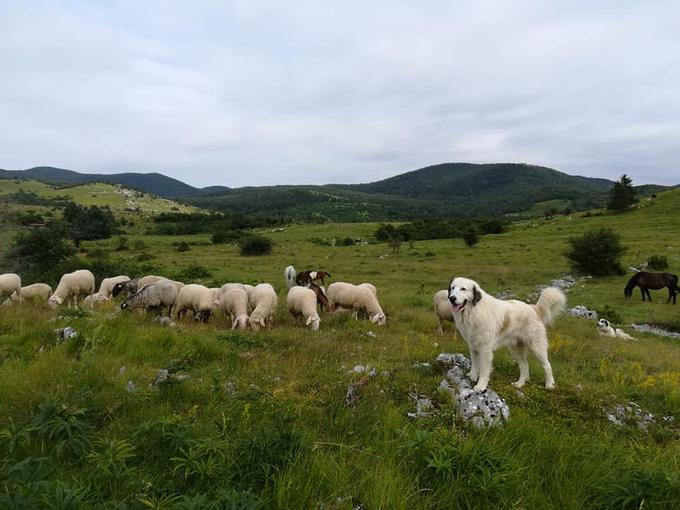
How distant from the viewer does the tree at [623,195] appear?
6506 cm

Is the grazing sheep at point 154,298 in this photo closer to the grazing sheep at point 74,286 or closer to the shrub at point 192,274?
the grazing sheep at point 74,286

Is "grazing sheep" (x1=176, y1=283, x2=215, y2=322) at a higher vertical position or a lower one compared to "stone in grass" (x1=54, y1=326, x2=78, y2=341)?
lower

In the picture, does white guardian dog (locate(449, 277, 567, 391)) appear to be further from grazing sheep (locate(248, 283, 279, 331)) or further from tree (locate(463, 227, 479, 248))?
tree (locate(463, 227, 479, 248))

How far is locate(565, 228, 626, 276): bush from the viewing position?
31.2 m

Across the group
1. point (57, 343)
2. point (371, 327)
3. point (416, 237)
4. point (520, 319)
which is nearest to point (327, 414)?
point (520, 319)

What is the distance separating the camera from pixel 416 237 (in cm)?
6881

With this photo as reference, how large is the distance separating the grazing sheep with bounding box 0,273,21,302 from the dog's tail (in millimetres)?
19134

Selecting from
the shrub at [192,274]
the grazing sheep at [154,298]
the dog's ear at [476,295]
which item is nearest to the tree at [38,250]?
the shrub at [192,274]

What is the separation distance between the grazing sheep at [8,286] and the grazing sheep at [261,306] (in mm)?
10429

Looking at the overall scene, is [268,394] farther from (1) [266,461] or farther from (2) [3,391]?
(2) [3,391]

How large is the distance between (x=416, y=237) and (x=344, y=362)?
62228 mm

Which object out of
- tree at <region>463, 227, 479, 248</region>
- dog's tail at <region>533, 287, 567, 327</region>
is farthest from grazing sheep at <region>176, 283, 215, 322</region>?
tree at <region>463, 227, 479, 248</region>

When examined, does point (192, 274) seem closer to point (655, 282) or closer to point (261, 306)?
point (261, 306)

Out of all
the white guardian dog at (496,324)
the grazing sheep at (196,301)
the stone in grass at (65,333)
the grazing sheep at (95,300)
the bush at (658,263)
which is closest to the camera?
the white guardian dog at (496,324)
